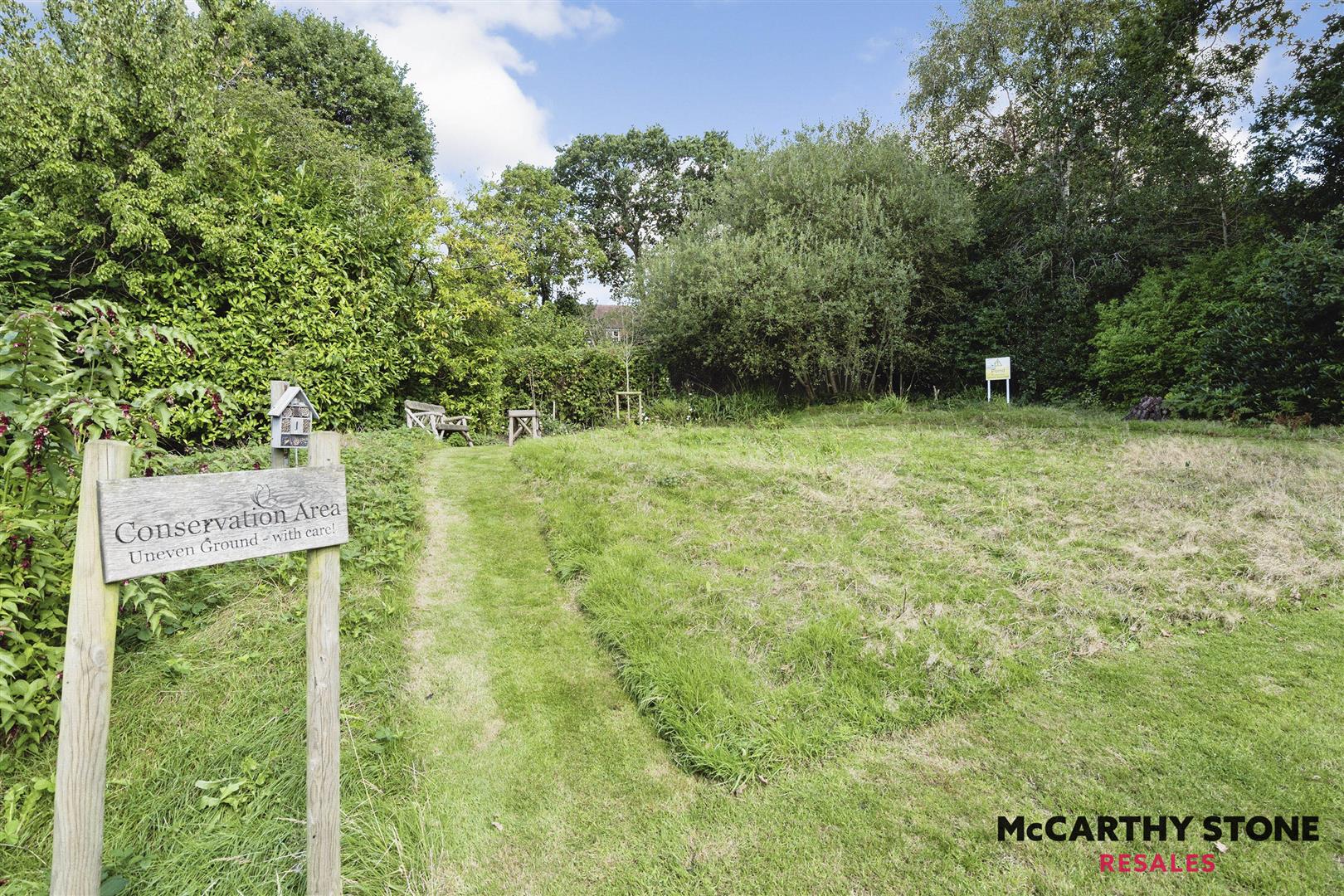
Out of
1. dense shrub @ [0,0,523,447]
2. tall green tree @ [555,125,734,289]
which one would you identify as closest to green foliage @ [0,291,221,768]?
dense shrub @ [0,0,523,447]

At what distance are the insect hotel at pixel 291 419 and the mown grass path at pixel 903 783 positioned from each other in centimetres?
168

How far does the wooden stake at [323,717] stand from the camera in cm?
204

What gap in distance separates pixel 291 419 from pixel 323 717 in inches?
44.5

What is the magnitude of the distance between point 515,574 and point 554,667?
1432mm

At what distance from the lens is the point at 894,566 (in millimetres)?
4434

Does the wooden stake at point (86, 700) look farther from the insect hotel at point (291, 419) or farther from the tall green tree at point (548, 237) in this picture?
the tall green tree at point (548, 237)

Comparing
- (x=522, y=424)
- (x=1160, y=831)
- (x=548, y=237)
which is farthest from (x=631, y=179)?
(x=1160, y=831)

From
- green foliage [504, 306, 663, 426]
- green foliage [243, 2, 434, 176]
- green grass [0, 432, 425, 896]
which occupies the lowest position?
green grass [0, 432, 425, 896]

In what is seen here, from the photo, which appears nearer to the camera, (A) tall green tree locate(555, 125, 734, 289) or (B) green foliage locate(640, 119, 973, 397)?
(B) green foliage locate(640, 119, 973, 397)

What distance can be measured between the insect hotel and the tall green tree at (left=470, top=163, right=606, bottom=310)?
23.9m

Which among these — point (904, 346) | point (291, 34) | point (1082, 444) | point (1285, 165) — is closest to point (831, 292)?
point (904, 346)

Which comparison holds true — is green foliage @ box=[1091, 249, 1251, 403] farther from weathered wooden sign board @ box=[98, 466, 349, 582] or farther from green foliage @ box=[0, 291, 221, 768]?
green foliage @ box=[0, 291, 221, 768]

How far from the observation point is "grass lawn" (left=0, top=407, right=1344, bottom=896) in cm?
229

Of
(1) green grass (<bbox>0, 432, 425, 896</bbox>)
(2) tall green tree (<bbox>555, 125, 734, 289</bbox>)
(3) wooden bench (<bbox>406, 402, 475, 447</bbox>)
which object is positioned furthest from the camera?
(2) tall green tree (<bbox>555, 125, 734, 289</bbox>)
